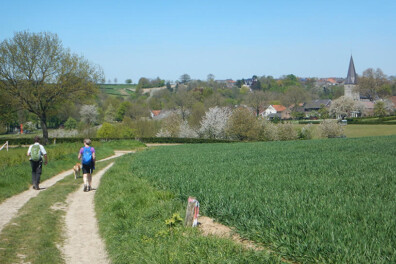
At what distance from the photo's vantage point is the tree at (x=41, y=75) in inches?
1849

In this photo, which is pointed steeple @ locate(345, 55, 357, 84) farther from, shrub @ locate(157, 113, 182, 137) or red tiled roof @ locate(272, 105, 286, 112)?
shrub @ locate(157, 113, 182, 137)

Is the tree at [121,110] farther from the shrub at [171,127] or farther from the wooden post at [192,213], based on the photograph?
the wooden post at [192,213]

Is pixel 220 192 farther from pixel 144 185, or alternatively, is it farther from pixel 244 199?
pixel 144 185

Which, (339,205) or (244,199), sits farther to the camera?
(244,199)

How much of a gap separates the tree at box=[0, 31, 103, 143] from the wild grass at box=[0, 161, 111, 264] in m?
37.1

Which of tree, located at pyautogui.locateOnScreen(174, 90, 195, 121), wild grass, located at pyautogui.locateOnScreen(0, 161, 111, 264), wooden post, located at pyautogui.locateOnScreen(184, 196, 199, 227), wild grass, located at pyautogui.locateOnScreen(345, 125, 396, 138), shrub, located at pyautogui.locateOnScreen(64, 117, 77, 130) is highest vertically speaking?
tree, located at pyautogui.locateOnScreen(174, 90, 195, 121)

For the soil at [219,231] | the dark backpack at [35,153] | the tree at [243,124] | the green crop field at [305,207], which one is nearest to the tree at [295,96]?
the tree at [243,124]

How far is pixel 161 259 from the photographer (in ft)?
22.2

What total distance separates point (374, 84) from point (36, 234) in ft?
500

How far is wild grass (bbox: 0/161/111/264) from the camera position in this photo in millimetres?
7875

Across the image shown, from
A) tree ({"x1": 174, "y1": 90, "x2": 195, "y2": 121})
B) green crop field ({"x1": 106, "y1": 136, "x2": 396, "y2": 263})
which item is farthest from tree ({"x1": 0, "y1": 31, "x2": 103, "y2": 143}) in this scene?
tree ({"x1": 174, "y1": 90, "x2": 195, "y2": 121})

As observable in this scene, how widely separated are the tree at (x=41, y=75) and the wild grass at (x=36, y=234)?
37134 mm

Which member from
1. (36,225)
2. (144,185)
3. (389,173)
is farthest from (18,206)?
(389,173)

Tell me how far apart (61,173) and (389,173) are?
15856 millimetres
